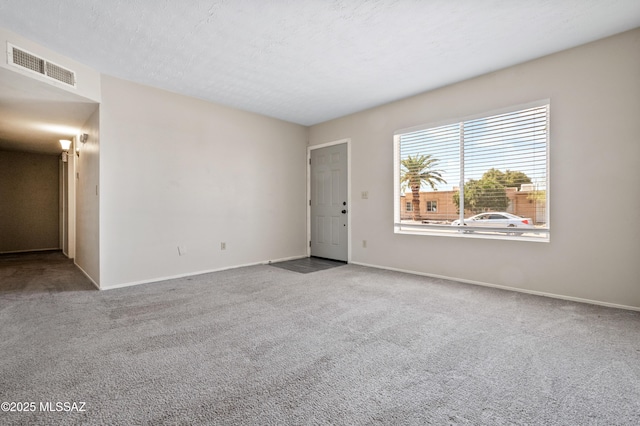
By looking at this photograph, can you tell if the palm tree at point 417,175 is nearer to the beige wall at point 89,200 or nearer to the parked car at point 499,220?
the parked car at point 499,220

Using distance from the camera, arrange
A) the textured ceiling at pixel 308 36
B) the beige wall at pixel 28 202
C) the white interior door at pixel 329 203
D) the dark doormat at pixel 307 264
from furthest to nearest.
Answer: the beige wall at pixel 28 202 < the white interior door at pixel 329 203 < the dark doormat at pixel 307 264 < the textured ceiling at pixel 308 36

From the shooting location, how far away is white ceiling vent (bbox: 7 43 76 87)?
275 centimetres

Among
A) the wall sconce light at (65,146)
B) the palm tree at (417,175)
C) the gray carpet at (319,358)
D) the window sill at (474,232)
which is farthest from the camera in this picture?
the wall sconce light at (65,146)

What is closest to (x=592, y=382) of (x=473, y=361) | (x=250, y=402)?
(x=473, y=361)

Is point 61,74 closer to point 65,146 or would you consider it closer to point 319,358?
point 65,146

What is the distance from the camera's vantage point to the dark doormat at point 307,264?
15.7 feet

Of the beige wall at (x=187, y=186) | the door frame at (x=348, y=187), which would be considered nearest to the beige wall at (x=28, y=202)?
the beige wall at (x=187, y=186)

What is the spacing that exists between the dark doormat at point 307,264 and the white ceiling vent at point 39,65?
360cm

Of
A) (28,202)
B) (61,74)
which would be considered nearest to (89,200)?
(61,74)

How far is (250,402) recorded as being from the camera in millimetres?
1521

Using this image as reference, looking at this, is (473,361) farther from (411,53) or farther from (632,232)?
(411,53)

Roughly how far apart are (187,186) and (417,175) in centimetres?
343

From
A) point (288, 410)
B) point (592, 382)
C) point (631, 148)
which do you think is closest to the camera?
point (288, 410)

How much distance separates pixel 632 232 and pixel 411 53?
2764 millimetres
